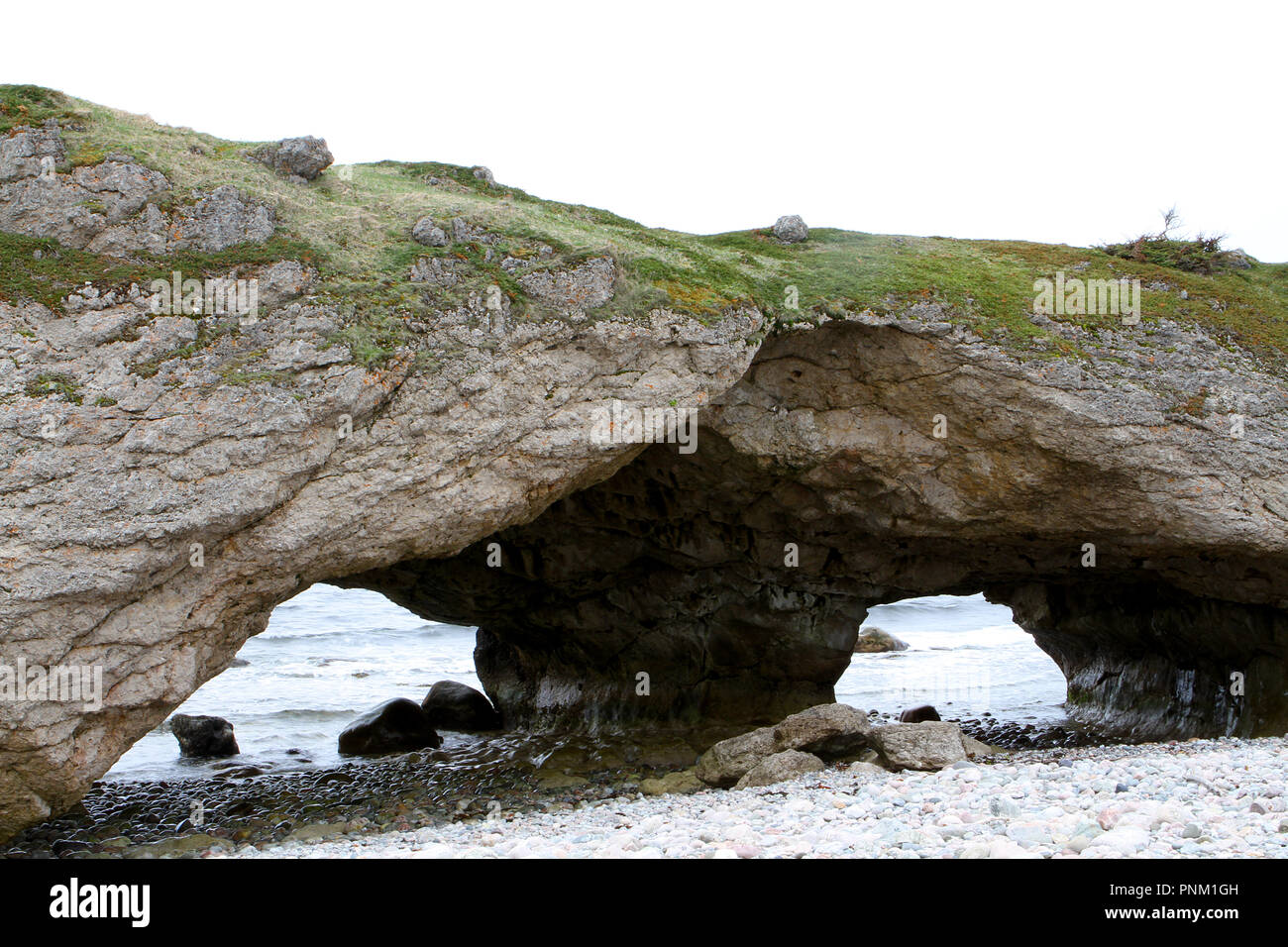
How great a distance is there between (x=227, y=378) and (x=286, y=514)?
1512 mm

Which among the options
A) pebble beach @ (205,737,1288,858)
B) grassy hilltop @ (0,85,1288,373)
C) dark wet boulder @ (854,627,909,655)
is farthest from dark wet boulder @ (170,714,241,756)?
dark wet boulder @ (854,627,909,655)

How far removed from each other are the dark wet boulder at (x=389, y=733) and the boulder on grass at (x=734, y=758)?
7.52 m

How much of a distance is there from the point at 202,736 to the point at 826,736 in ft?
39.7

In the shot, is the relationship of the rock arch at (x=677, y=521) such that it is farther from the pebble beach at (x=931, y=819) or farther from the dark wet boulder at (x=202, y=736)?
the dark wet boulder at (x=202, y=736)

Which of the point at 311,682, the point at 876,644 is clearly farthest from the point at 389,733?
the point at 876,644

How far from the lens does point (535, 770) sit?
50.8 feet

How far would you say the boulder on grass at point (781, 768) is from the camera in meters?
11.4

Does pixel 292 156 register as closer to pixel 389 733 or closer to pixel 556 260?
pixel 556 260

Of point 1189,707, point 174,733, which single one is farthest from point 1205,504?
point 174,733

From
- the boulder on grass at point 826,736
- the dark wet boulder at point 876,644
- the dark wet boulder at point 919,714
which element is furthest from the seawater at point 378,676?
the boulder on grass at point 826,736

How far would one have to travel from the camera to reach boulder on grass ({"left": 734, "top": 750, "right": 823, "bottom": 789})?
→ 11398mm

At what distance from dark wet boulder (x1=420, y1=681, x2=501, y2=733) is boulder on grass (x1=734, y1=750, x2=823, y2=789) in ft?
33.7

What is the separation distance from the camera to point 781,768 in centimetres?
1151
